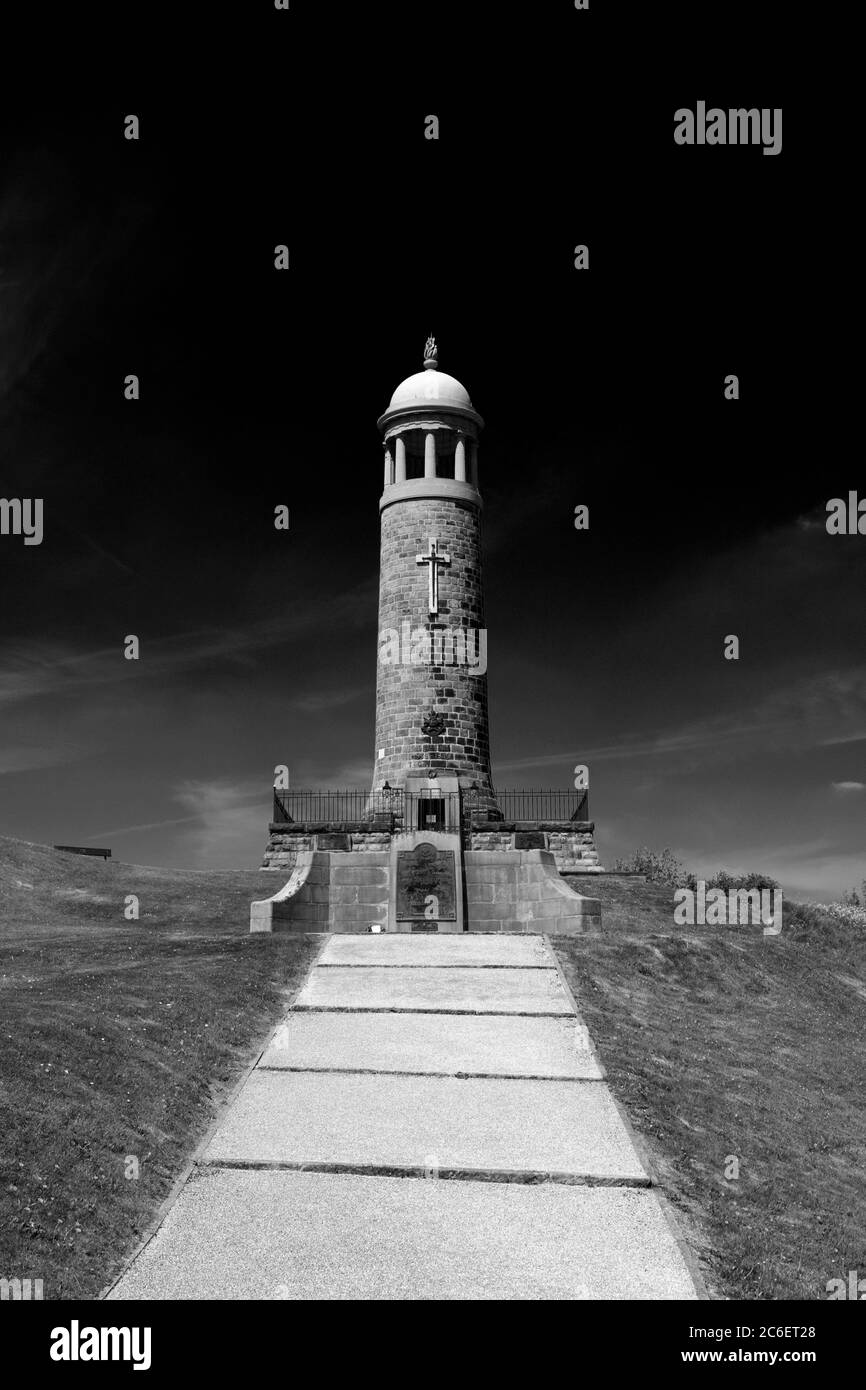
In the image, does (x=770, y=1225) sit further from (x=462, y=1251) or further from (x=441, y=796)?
(x=441, y=796)

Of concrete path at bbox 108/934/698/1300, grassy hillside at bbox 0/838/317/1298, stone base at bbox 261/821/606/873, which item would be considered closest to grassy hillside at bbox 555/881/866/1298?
concrete path at bbox 108/934/698/1300

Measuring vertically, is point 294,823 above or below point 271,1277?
above

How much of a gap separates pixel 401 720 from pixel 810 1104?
21.7 metres

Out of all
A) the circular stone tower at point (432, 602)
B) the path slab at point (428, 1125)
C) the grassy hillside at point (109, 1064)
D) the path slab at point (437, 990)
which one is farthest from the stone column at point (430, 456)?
the path slab at point (428, 1125)

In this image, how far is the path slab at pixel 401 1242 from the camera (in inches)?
323

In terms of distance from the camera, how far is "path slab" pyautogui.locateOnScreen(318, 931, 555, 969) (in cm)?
1939

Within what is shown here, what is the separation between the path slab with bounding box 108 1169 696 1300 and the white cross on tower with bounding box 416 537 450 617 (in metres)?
26.1

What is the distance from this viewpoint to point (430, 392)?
37156 millimetres

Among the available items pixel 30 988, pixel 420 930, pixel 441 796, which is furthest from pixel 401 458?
pixel 30 988

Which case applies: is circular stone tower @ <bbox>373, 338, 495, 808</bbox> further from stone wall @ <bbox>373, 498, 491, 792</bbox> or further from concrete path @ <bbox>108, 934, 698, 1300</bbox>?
concrete path @ <bbox>108, 934, 698, 1300</bbox>

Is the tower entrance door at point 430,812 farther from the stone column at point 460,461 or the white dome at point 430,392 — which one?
the white dome at point 430,392

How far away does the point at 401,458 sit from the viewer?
3725cm

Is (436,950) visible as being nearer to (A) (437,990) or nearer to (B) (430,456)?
(A) (437,990)

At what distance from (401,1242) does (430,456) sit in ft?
100
